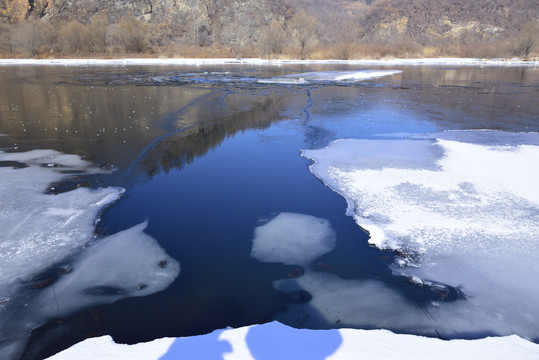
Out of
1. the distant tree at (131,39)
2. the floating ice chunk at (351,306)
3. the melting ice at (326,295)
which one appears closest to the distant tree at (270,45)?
the distant tree at (131,39)

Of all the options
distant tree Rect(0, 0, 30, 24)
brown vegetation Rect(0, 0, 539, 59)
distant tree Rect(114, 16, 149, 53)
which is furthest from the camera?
distant tree Rect(0, 0, 30, 24)

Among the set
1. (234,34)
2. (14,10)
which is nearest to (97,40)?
(14,10)

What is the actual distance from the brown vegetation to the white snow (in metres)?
49.0

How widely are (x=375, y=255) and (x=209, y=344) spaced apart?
1944 mm

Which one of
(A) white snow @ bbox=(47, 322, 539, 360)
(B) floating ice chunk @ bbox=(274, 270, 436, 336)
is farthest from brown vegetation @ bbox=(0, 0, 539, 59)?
(A) white snow @ bbox=(47, 322, 539, 360)

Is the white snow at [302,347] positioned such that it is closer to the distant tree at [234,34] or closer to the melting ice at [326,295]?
the melting ice at [326,295]

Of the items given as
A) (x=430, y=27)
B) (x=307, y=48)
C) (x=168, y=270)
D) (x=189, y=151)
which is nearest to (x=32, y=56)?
(x=307, y=48)

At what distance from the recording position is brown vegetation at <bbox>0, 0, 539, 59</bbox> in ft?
168

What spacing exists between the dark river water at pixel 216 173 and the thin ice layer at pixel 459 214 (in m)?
0.24

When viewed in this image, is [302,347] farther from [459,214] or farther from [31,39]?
[31,39]

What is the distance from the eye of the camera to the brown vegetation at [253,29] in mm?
51062

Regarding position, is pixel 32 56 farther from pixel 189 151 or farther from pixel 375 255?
pixel 375 255

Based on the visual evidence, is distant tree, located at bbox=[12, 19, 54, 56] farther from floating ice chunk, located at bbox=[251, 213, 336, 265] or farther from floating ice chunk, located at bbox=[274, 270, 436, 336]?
floating ice chunk, located at bbox=[274, 270, 436, 336]

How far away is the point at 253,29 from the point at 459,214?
282ft
